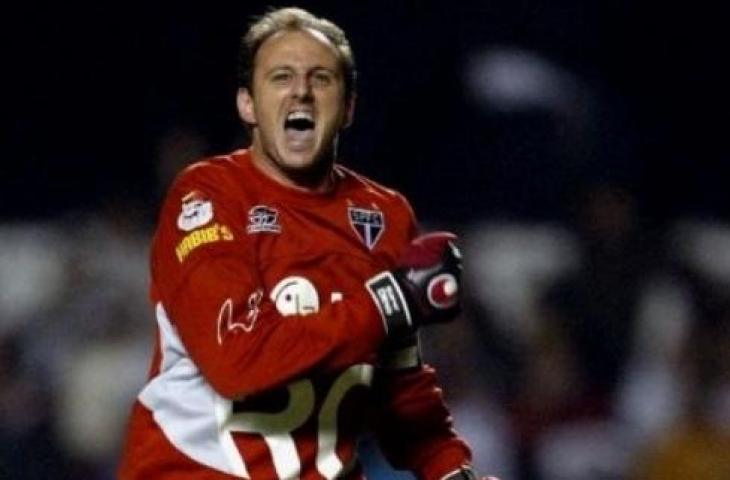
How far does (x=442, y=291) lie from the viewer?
2545mm

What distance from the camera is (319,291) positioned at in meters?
2.69

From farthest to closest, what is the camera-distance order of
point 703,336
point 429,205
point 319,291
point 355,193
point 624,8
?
1. point 624,8
2. point 429,205
3. point 703,336
4. point 355,193
5. point 319,291

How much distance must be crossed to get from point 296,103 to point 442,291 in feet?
1.42

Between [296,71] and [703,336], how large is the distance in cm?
255

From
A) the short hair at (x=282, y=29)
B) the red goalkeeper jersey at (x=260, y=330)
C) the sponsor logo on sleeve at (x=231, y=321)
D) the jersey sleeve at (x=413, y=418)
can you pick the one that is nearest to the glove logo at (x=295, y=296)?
the red goalkeeper jersey at (x=260, y=330)

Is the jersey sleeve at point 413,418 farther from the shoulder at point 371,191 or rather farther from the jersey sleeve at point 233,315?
the jersey sleeve at point 233,315

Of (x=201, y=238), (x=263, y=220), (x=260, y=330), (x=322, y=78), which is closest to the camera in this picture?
(x=260, y=330)

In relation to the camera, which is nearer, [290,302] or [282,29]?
[290,302]

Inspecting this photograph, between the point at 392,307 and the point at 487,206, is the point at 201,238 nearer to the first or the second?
the point at 392,307

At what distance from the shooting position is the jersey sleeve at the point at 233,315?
8.05 ft

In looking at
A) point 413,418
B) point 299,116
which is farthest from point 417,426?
point 299,116

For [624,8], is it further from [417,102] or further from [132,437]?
[132,437]

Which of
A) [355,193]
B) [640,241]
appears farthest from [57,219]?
[355,193]

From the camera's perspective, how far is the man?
8.17ft
